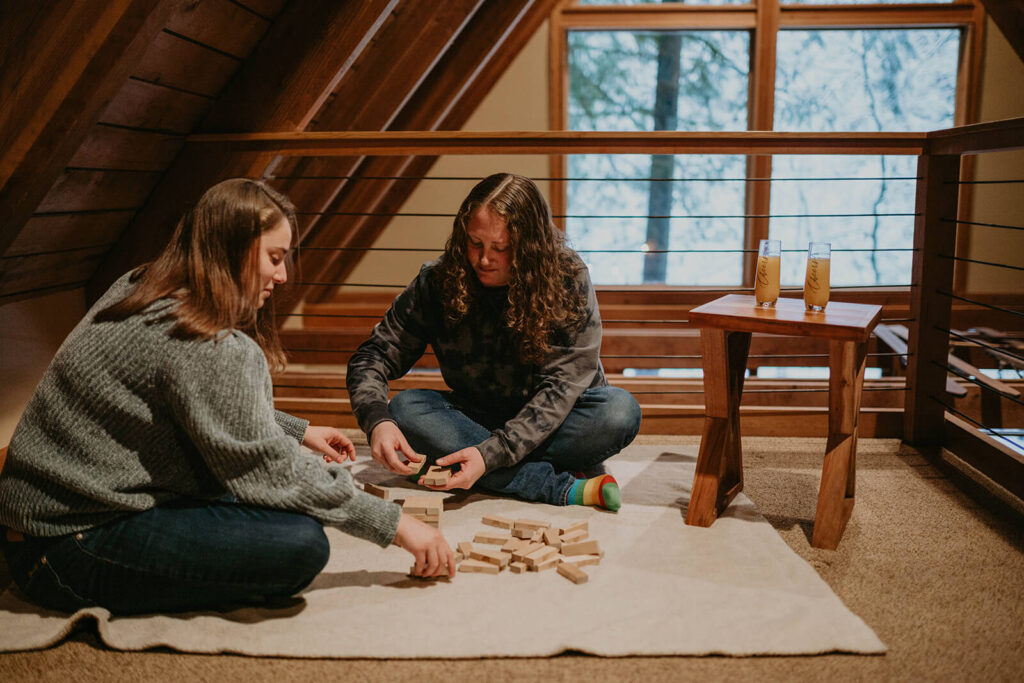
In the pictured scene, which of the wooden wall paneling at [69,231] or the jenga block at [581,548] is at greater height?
the wooden wall paneling at [69,231]

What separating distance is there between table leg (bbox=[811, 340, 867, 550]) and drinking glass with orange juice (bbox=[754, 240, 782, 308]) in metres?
0.17

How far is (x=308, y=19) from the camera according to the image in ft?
7.87

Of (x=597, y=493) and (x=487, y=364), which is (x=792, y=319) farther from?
(x=487, y=364)

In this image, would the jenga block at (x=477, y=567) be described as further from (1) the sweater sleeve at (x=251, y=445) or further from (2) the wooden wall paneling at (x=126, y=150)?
(2) the wooden wall paneling at (x=126, y=150)

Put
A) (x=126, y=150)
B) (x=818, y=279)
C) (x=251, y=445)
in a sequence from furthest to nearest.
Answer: (x=126, y=150)
(x=818, y=279)
(x=251, y=445)

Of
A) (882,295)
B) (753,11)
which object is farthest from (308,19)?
(882,295)

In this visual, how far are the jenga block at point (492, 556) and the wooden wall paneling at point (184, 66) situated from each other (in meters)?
1.33

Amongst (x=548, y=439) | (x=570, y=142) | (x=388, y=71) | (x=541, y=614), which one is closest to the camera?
(x=541, y=614)

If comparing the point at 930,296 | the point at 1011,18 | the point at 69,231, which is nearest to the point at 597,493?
the point at 930,296

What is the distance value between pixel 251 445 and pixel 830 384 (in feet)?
4.13

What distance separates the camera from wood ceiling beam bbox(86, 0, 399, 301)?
240cm

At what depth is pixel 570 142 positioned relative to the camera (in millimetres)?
2594

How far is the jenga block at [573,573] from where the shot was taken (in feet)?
5.61

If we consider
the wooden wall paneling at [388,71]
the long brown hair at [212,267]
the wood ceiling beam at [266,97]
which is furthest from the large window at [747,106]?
the long brown hair at [212,267]
